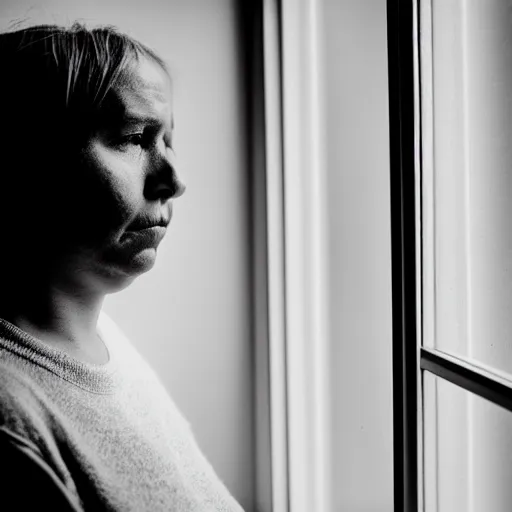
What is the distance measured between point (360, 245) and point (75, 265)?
0.63 metres

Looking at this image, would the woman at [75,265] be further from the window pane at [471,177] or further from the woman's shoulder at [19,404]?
the window pane at [471,177]

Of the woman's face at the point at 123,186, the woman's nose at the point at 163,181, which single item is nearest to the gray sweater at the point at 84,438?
the woman's face at the point at 123,186

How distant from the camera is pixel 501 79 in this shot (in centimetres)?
89

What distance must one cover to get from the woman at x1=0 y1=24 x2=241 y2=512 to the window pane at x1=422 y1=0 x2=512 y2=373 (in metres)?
0.55

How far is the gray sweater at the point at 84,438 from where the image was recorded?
938 millimetres

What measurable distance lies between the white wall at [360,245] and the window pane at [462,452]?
30 cm

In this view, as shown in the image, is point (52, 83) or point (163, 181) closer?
point (52, 83)

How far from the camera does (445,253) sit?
104cm

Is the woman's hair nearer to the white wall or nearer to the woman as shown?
the woman

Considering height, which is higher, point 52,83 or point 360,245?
point 52,83

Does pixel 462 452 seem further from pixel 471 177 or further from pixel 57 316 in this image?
pixel 57 316

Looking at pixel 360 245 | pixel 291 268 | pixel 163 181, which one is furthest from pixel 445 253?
pixel 163 181

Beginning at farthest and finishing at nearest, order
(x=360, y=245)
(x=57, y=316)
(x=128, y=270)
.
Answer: (x=360, y=245), (x=128, y=270), (x=57, y=316)

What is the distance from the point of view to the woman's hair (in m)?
1.04
